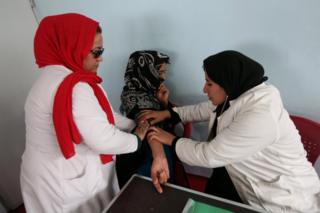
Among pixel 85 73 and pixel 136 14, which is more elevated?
pixel 136 14

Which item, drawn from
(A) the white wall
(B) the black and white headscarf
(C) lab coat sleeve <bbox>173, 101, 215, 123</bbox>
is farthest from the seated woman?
(A) the white wall

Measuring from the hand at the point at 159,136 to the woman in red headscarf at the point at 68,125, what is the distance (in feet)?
0.24

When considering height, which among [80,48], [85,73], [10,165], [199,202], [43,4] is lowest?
[10,165]

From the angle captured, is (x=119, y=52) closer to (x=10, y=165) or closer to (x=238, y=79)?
(x=238, y=79)

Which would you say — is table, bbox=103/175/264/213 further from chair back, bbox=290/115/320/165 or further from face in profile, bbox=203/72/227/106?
chair back, bbox=290/115/320/165

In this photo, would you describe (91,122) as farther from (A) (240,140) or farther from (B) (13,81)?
(B) (13,81)

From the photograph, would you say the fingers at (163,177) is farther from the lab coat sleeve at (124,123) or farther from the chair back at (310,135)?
the chair back at (310,135)

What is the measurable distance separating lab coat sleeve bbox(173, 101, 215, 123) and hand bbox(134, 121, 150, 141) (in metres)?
0.27

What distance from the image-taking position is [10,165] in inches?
78.3

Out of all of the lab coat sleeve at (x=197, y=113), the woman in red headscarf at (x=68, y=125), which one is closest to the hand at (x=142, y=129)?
the woman in red headscarf at (x=68, y=125)

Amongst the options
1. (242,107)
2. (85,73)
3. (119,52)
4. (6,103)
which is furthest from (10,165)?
(242,107)

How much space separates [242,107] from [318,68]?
0.61 m

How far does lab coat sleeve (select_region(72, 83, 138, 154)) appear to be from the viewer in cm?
99

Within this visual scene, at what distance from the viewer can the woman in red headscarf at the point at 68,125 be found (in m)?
1.00
